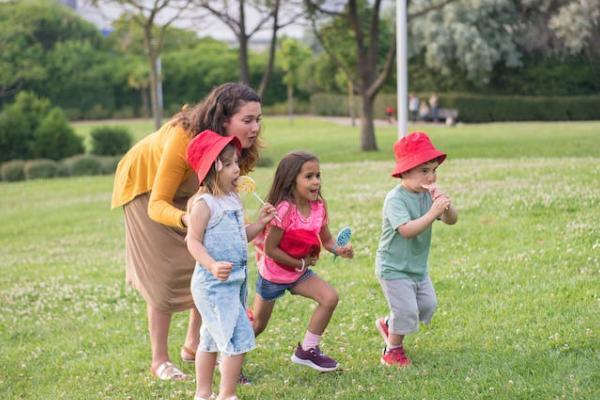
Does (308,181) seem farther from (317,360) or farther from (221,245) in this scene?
(317,360)

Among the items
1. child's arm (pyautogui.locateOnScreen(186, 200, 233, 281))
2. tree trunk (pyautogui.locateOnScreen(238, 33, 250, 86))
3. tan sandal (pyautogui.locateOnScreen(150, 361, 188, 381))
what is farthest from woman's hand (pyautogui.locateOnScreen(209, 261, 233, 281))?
tree trunk (pyautogui.locateOnScreen(238, 33, 250, 86))

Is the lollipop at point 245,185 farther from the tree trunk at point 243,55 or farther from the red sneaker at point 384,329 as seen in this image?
the tree trunk at point 243,55

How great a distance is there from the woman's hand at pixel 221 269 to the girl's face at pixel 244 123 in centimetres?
89

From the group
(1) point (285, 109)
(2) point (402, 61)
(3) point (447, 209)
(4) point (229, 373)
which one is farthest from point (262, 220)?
(1) point (285, 109)

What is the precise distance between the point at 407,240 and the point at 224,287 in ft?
4.53

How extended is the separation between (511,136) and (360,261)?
77.1 feet

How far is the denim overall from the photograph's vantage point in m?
5.34

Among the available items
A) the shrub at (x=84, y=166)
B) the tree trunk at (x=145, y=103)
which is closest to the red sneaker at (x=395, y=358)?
the shrub at (x=84, y=166)

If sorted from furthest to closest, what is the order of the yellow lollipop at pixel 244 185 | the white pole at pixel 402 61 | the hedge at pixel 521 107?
the hedge at pixel 521 107, the white pole at pixel 402 61, the yellow lollipop at pixel 244 185

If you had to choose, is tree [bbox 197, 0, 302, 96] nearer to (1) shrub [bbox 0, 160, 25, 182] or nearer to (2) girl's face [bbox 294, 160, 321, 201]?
(1) shrub [bbox 0, 160, 25, 182]

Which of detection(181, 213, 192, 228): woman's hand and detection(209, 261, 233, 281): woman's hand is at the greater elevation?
detection(181, 213, 192, 228): woman's hand

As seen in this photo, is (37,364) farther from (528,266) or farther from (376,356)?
(528,266)

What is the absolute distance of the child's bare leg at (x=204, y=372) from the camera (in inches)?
221

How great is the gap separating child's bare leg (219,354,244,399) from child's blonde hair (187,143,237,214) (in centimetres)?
92
